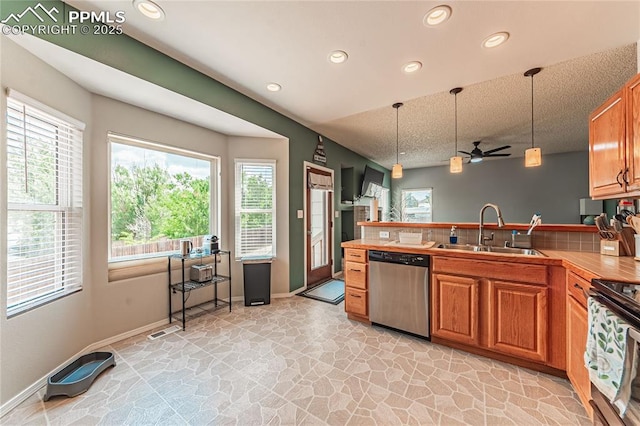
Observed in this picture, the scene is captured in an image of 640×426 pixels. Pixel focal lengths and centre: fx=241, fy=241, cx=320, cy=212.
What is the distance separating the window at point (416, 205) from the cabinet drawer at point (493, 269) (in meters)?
5.61

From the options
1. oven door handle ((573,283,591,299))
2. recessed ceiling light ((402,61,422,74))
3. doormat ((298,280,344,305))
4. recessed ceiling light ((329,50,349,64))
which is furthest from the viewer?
doormat ((298,280,344,305))

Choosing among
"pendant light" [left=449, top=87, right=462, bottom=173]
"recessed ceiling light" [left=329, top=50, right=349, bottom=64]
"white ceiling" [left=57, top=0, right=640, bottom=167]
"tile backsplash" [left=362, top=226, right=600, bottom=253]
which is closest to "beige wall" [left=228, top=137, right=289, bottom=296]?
"white ceiling" [left=57, top=0, right=640, bottom=167]

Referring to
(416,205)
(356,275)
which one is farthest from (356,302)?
(416,205)

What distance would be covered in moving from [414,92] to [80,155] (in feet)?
11.3

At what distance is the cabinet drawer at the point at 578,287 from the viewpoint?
4.89 ft

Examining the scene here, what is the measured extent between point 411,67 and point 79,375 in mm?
3882

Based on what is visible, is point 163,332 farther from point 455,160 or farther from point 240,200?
point 455,160

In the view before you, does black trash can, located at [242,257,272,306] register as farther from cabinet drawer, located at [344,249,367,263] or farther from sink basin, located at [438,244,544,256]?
sink basin, located at [438,244,544,256]

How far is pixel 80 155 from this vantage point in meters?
2.15

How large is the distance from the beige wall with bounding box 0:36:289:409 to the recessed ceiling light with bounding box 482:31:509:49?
9.52 ft

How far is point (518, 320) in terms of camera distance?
6.45ft

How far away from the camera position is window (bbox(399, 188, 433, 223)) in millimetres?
7617

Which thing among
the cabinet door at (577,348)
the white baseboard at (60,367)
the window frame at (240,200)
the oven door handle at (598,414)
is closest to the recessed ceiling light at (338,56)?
the window frame at (240,200)

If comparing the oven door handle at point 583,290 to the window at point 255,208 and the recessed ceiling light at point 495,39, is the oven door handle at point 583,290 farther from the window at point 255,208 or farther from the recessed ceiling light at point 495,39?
the window at point 255,208
